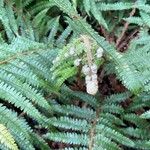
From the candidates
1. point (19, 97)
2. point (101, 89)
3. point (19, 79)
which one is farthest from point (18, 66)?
point (101, 89)

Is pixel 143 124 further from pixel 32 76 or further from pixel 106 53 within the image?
pixel 32 76

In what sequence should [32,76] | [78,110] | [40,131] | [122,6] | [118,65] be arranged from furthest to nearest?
[122,6], [40,131], [78,110], [32,76], [118,65]

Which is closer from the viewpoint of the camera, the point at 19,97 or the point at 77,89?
the point at 19,97

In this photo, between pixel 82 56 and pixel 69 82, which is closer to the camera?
pixel 82 56

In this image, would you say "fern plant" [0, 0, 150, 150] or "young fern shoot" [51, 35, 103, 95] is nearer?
"young fern shoot" [51, 35, 103, 95]

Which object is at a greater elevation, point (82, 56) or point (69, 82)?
point (82, 56)

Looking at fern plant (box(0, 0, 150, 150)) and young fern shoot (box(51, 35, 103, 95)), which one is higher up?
young fern shoot (box(51, 35, 103, 95))

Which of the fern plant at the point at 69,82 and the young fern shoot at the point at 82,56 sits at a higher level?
the young fern shoot at the point at 82,56

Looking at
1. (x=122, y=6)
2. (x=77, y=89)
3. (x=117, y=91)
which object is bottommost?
(x=117, y=91)

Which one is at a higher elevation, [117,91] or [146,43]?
[146,43]

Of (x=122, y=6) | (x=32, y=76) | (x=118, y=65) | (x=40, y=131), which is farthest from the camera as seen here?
(x=122, y=6)

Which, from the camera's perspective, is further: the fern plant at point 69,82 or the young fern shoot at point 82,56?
the fern plant at point 69,82
